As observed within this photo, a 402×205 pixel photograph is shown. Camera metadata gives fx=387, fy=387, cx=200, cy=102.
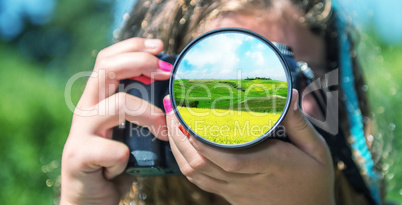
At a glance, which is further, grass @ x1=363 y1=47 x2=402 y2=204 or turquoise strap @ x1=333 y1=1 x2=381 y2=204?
grass @ x1=363 y1=47 x2=402 y2=204

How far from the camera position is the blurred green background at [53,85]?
1.00 m

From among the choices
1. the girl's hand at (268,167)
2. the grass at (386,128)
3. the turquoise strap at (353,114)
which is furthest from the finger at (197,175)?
the grass at (386,128)

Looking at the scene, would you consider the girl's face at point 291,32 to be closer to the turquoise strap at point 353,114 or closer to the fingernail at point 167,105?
the turquoise strap at point 353,114

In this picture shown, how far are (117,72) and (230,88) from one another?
0.61 feet

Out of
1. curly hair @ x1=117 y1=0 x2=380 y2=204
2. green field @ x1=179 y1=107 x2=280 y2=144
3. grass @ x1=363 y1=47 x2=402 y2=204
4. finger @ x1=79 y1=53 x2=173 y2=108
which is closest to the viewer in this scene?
green field @ x1=179 y1=107 x2=280 y2=144

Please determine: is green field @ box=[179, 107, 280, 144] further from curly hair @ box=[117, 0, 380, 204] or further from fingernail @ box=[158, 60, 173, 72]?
curly hair @ box=[117, 0, 380, 204]

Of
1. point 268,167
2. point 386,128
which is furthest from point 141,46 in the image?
point 386,128

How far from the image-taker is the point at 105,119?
0.55 m

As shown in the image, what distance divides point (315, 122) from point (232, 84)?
22cm

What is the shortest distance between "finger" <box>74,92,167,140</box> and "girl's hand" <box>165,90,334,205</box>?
0.12 feet

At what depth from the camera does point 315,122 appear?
60 cm

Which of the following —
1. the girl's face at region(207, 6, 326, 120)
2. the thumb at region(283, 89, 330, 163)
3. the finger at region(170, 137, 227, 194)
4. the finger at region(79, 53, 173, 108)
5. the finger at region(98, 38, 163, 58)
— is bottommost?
the finger at region(170, 137, 227, 194)

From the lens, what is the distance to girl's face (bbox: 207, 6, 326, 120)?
0.63 meters

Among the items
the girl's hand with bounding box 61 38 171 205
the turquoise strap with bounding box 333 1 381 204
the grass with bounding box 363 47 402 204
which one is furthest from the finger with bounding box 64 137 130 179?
the grass with bounding box 363 47 402 204
